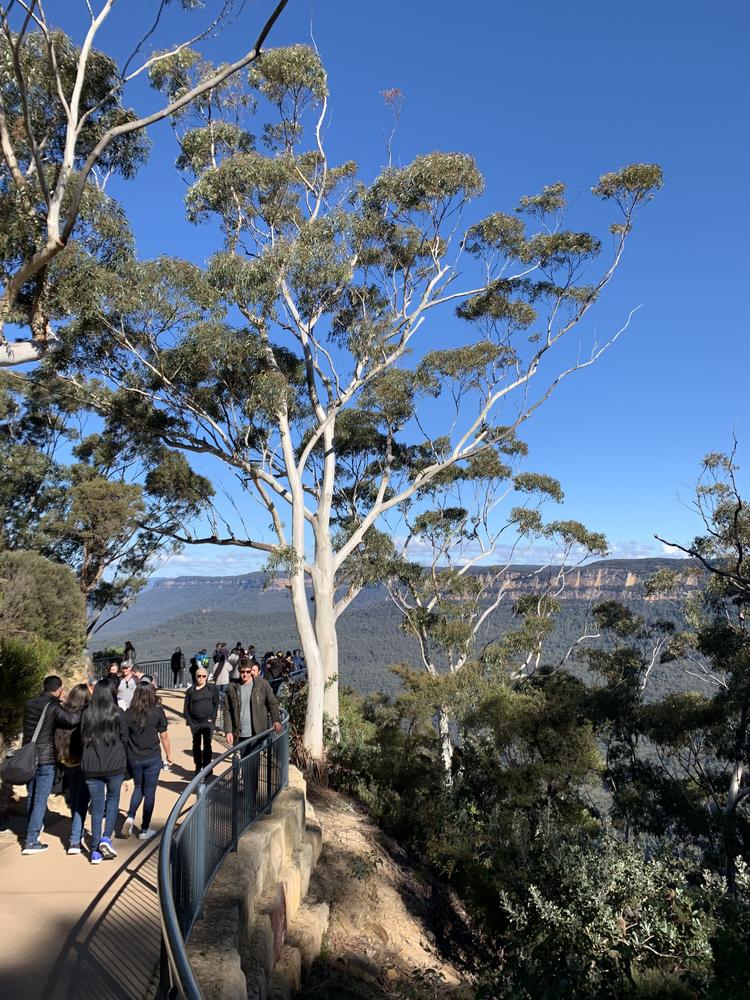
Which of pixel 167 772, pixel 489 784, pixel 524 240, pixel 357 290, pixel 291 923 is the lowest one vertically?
pixel 489 784

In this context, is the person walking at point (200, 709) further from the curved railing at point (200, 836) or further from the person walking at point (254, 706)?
the curved railing at point (200, 836)

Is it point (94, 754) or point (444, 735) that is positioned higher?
point (94, 754)

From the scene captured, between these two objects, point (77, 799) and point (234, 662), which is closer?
point (77, 799)

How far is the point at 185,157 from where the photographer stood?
1639 cm

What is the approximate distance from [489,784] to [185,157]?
50.1 feet

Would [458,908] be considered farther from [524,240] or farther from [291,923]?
[524,240]

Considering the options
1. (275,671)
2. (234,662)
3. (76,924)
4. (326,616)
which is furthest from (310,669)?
(76,924)

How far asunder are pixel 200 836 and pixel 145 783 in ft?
7.43

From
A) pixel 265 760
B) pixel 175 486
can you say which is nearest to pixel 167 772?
pixel 265 760

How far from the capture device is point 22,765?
5.67 meters

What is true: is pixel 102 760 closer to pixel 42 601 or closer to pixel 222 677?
pixel 222 677

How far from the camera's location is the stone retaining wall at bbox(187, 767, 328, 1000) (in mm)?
4066

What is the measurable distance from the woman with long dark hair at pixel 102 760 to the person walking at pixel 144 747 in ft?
1.12

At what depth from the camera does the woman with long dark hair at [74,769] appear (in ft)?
19.6
